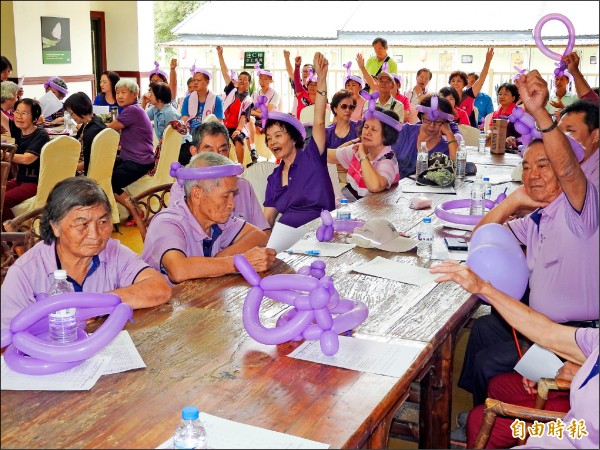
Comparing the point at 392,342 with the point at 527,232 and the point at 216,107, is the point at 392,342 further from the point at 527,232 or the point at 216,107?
the point at 216,107

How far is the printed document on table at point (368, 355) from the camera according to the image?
1.89 meters

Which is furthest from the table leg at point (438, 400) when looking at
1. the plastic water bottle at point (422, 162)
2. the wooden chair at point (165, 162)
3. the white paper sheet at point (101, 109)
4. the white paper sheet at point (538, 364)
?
the white paper sheet at point (101, 109)

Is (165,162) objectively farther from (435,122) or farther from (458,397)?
(458,397)

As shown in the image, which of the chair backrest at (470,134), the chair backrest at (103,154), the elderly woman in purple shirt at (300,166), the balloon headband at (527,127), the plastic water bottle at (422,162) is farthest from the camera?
the chair backrest at (470,134)

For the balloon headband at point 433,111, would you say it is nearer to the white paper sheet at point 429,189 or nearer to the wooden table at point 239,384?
the white paper sheet at point 429,189

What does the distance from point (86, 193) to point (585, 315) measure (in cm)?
175

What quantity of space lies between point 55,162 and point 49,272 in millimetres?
2860

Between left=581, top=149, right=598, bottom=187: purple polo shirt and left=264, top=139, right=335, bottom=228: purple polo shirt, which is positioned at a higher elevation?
left=581, top=149, right=598, bottom=187: purple polo shirt

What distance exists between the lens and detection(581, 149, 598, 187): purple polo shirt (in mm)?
2901

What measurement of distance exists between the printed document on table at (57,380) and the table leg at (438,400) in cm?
117

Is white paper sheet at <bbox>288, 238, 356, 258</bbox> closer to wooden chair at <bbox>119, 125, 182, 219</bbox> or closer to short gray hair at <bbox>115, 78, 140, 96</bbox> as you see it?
wooden chair at <bbox>119, 125, 182, 219</bbox>

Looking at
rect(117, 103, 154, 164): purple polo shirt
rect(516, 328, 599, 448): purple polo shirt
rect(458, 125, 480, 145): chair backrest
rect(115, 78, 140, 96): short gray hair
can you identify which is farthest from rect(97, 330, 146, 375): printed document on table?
rect(458, 125, 480, 145): chair backrest

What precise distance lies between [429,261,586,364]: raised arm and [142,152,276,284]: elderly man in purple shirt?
0.85 metres

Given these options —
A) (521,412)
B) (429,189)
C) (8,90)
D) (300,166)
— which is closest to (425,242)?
(300,166)
